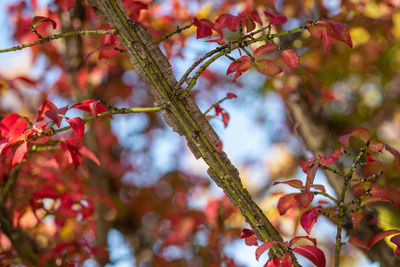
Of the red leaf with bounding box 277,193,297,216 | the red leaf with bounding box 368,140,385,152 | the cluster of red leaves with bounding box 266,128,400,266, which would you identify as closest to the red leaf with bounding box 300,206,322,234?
the cluster of red leaves with bounding box 266,128,400,266

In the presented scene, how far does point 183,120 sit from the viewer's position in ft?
3.03

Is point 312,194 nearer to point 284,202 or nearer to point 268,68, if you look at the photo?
point 284,202

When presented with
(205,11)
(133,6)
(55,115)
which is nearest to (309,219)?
(55,115)

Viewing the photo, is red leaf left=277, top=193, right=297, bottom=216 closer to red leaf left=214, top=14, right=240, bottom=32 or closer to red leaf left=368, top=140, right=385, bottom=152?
red leaf left=368, top=140, right=385, bottom=152

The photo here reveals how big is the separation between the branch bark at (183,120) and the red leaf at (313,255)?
0.24 ft

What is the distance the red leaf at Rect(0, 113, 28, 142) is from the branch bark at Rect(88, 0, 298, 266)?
38 cm

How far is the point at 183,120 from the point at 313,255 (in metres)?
0.44

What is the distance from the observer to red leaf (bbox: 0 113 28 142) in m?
1.01

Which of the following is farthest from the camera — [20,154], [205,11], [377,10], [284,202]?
[377,10]

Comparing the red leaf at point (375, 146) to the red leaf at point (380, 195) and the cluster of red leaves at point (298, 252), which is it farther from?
the cluster of red leaves at point (298, 252)

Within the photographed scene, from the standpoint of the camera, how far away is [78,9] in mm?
2094

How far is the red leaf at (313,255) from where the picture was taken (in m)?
0.81

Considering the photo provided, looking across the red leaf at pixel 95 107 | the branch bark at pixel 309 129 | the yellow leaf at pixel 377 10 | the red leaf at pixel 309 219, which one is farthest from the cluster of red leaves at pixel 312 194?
the yellow leaf at pixel 377 10

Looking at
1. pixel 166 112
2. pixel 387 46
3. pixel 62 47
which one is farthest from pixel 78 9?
pixel 387 46
